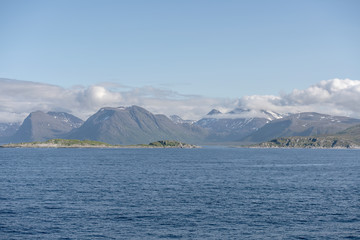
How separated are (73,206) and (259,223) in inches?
1502

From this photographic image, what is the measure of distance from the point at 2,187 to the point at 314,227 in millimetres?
82967

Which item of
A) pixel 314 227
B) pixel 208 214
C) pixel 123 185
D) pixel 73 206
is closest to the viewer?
pixel 314 227

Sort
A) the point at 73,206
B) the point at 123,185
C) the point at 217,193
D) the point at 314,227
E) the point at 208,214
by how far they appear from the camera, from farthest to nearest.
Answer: the point at 123,185 < the point at 217,193 < the point at 73,206 < the point at 208,214 < the point at 314,227

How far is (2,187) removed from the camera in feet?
352

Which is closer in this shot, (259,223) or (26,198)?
(259,223)

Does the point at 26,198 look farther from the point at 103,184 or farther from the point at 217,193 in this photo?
the point at 217,193

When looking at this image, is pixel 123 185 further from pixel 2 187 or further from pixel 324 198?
pixel 324 198

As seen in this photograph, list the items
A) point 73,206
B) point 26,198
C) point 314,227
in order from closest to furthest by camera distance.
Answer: point 314,227
point 73,206
point 26,198

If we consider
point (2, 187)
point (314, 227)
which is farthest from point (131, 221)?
point (2, 187)

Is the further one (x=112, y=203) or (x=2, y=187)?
(x=2, y=187)

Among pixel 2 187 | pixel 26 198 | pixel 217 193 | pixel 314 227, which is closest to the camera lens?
pixel 314 227

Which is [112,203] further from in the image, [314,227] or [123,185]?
[314,227]

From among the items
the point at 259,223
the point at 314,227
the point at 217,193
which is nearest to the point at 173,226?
the point at 259,223

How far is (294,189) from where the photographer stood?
108 meters
